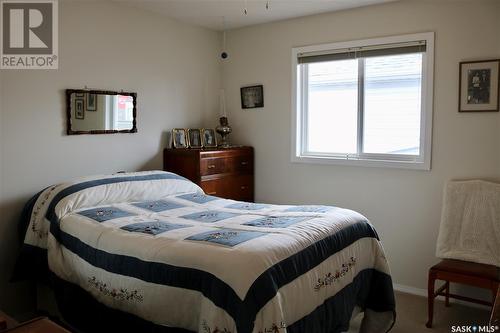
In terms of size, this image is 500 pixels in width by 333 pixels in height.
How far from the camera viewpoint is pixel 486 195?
10.4 feet

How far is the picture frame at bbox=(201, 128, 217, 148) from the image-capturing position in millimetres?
4383

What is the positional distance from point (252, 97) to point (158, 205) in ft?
6.05

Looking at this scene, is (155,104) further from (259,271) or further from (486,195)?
(486,195)

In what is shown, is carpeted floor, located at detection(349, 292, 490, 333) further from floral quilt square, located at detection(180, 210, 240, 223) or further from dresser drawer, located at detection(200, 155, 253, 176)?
dresser drawer, located at detection(200, 155, 253, 176)

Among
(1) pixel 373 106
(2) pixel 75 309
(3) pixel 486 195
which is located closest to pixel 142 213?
(2) pixel 75 309

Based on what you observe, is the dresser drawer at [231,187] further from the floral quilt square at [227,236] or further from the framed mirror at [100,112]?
the floral quilt square at [227,236]

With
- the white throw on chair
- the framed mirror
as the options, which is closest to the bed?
the framed mirror

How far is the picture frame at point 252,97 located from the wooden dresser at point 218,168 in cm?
46

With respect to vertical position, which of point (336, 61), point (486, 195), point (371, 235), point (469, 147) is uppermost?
point (336, 61)

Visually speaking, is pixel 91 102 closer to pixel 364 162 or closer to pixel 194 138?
pixel 194 138

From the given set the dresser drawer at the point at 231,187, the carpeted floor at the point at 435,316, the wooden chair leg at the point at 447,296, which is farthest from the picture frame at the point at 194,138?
the wooden chair leg at the point at 447,296

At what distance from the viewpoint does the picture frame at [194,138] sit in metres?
4.27

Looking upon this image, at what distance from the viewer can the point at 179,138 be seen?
4.18 metres

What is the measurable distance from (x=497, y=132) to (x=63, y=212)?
311 centimetres
